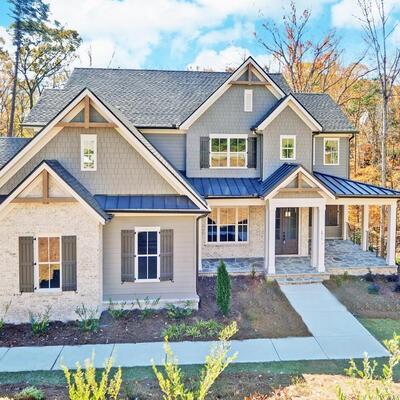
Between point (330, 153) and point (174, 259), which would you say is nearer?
point (174, 259)

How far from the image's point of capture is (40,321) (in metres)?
11.3

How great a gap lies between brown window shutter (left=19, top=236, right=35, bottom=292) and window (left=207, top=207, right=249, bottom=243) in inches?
312

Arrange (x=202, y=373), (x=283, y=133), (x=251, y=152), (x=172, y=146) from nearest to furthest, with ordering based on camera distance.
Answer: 1. (x=202, y=373)
2. (x=283, y=133)
3. (x=172, y=146)
4. (x=251, y=152)

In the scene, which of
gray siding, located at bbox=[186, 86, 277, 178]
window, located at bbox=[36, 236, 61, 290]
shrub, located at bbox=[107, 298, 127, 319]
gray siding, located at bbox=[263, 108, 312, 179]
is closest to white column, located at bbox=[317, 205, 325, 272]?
gray siding, located at bbox=[263, 108, 312, 179]

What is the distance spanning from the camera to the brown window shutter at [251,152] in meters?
17.3

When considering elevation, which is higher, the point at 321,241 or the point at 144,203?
the point at 144,203

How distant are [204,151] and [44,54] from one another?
22728 millimetres

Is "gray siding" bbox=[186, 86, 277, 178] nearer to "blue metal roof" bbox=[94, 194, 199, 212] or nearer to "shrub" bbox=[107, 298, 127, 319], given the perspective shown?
"blue metal roof" bbox=[94, 194, 199, 212]

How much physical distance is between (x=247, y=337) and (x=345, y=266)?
7337 millimetres

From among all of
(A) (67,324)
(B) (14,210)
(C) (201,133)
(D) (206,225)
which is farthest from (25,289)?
(C) (201,133)

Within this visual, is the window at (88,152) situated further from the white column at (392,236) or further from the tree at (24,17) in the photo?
the tree at (24,17)

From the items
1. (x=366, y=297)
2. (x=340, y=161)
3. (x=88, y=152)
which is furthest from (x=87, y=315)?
(x=340, y=161)

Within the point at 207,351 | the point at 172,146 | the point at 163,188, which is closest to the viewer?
the point at 207,351

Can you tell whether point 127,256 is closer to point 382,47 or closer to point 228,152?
point 228,152
